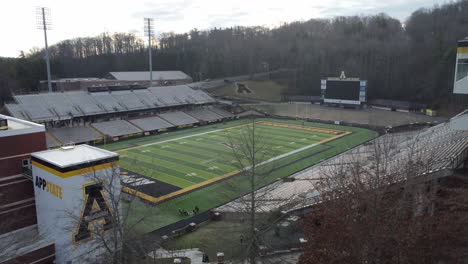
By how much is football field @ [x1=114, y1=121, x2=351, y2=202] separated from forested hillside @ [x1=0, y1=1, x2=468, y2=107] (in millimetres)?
21694

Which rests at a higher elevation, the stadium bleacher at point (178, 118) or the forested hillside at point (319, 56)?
the forested hillside at point (319, 56)

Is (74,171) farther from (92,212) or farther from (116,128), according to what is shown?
(116,128)

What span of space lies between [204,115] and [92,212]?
37771 millimetres

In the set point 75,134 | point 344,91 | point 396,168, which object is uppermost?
point 344,91

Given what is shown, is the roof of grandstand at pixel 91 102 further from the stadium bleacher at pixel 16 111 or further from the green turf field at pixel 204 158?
the green turf field at pixel 204 158

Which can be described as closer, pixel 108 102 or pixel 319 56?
pixel 108 102

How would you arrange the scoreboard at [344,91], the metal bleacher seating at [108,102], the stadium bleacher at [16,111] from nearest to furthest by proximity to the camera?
the stadium bleacher at [16,111], the metal bleacher seating at [108,102], the scoreboard at [344,91]

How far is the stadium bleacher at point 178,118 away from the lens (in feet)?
156

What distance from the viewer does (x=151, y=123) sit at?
→ 45500 mm

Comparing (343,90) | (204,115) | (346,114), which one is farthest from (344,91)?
(204,115)

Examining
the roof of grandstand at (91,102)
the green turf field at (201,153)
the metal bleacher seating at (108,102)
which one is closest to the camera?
the green turf field at (201,153)

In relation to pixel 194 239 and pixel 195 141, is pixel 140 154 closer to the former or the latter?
pixel 195 141

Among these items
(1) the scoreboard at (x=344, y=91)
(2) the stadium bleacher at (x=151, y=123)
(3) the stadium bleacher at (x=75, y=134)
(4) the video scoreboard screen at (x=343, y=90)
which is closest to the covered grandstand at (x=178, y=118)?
(2) the stadium bleacher at (x=151, y=123)

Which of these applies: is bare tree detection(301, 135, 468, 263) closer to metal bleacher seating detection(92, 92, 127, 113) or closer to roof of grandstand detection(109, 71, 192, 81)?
metal bleacher seating detection(92, 92, 127, 113)
